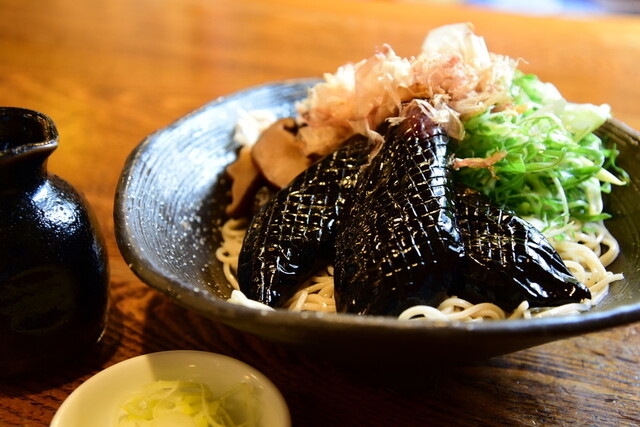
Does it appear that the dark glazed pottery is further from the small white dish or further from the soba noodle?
the soba noodle

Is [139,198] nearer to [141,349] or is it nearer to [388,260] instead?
[141,349]

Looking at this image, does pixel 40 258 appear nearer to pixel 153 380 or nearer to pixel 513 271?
pixel 153 380

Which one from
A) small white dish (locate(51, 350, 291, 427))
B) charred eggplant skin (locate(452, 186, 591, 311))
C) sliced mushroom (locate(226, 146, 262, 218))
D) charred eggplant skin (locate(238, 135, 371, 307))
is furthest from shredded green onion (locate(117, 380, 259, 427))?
sliced mushroom (locate(226, 146, 262, 218))

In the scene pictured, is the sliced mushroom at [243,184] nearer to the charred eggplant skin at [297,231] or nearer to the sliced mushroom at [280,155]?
the sliced mushroom at [280,155]

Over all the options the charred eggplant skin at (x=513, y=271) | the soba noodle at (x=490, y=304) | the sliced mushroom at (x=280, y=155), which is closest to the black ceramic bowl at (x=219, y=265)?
the soba noodle at (x=490, y=304)

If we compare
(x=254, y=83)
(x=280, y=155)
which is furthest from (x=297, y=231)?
(x=254, y=83)

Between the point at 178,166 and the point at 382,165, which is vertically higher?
the point at 382,165

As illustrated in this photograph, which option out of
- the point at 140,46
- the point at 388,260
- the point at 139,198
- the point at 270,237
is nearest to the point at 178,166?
the point at 139,198
